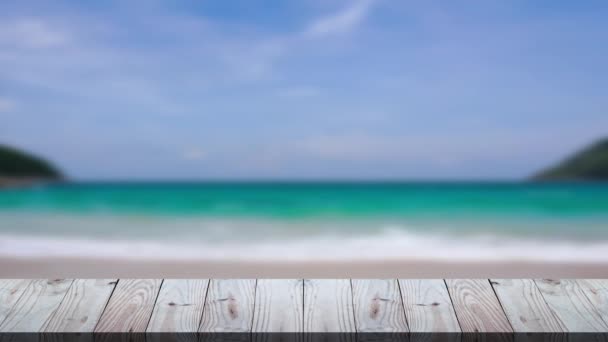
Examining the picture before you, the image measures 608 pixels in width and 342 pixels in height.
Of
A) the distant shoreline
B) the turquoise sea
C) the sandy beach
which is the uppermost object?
the distant shoreline

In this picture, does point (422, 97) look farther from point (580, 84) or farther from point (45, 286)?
point (45, 286)

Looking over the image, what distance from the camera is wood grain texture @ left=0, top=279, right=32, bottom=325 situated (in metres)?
1.60

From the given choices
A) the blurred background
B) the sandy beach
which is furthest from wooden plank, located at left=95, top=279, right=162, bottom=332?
the blurred background

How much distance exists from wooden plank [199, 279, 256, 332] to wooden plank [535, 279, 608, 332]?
77 cm

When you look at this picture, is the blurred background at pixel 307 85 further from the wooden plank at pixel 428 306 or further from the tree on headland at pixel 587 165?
the wooden plank at pixel 428 306

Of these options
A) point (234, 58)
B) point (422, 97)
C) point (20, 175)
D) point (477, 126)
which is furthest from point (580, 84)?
point (20, 175)

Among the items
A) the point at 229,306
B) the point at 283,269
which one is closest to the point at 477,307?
the point at 229,306

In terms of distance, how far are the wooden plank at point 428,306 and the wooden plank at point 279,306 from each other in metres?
0.28

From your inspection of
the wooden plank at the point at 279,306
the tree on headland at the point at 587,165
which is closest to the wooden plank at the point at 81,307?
the wooden plank at the point at 279,306

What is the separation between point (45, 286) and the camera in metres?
1.78

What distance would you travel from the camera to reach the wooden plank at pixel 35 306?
148 centimetres

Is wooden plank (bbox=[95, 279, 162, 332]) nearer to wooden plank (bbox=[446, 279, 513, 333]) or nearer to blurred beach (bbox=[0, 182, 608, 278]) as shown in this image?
wooden plank (bbox=[446, 279, 513, 333])

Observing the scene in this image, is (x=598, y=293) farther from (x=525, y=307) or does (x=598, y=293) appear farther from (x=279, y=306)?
(x=279, y=306)

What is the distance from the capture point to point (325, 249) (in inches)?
185
